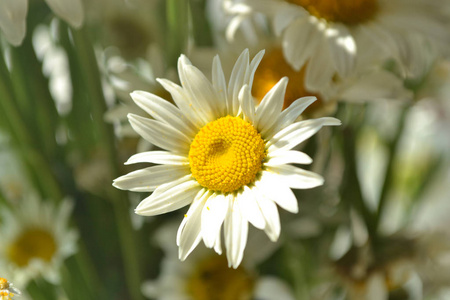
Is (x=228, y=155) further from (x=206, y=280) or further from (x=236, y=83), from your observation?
(x=206, y=280)

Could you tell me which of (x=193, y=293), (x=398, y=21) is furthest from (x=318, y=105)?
(x=193, y=293)

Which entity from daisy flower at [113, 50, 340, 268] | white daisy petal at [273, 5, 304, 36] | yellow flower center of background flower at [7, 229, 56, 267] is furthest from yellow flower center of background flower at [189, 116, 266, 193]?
yellow flower center of background flower at [7, 229, 56, 267]

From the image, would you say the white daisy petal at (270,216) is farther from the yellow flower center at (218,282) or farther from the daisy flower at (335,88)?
the yellow flower center at (218,282)

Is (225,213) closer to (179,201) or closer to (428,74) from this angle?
(179,201)

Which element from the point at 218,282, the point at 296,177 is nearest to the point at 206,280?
the point at 218,282

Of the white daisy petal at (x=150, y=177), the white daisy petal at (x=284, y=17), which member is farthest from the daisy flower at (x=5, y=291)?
the white daisy petal at (x=284, y=17)
